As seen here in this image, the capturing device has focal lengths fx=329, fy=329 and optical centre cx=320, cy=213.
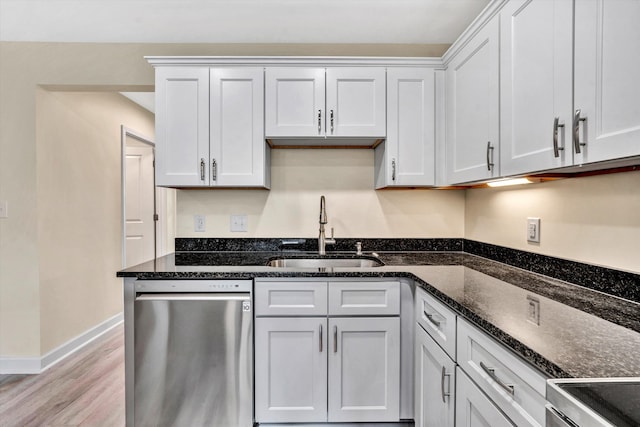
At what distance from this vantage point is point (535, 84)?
1225 mm

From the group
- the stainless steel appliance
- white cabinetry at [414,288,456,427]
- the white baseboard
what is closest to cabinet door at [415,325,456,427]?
white cabinetry at [414,288,456,427]

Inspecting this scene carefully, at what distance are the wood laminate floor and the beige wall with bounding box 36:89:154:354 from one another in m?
0.24

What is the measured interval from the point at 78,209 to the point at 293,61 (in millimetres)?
2297

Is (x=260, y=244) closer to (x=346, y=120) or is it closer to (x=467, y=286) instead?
(x=346, y=120)

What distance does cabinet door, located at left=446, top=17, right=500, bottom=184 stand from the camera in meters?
1.50

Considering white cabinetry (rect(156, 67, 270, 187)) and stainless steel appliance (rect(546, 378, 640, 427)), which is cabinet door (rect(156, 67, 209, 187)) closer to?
white cabinetry (rect(156, 67, 270, 187))

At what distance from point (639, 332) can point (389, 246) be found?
157cm

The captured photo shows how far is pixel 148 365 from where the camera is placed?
66.6 inches

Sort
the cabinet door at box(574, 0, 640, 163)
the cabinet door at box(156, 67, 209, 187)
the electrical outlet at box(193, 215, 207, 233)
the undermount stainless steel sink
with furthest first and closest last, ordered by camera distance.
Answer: the electrical outlet at box(193, 215, 207, 233), the undermount stainless steel sink, the cabinet door at box(156, 67, 209, 187), the cabinet door at box(574, 0, 640, 163)

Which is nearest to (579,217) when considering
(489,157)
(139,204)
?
(489,157)

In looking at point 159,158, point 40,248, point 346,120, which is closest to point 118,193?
point 40,248

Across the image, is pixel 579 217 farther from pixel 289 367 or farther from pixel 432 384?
pixel 289 367

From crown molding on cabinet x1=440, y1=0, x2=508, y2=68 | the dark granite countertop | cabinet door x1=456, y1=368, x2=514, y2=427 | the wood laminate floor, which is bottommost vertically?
the wood laminate floor

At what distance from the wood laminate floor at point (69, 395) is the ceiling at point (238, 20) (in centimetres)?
244
